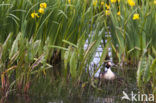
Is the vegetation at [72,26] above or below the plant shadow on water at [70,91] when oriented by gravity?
above

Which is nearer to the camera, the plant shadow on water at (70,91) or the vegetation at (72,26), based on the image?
the plant shadow on water at (70,91)

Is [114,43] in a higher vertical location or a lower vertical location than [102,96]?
higher

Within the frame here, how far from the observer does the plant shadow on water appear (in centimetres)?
347

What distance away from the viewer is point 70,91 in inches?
146

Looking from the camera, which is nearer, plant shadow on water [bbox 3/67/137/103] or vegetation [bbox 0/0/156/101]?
plant shadow on water [bbox 3/67/137/103]

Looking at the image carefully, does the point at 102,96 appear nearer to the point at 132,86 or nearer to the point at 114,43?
the point at 132,86

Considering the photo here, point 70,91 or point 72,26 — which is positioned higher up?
point 72,26

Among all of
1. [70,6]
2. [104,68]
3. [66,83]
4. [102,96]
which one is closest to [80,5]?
[70,6]

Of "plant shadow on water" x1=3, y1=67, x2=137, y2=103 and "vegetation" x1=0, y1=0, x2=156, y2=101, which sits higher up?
"vegetation" x1=0, y1=0, x2=156, y2=101

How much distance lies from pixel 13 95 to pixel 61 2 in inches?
92.4

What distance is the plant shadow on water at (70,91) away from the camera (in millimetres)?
3467

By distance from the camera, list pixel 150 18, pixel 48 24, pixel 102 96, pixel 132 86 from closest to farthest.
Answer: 1. pixel 102 96
2. pixel 132 86
3. pixel 150 18
4. pixel 48 24

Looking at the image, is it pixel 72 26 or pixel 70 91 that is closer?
pixel 70 91

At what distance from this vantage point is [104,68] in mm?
4828
